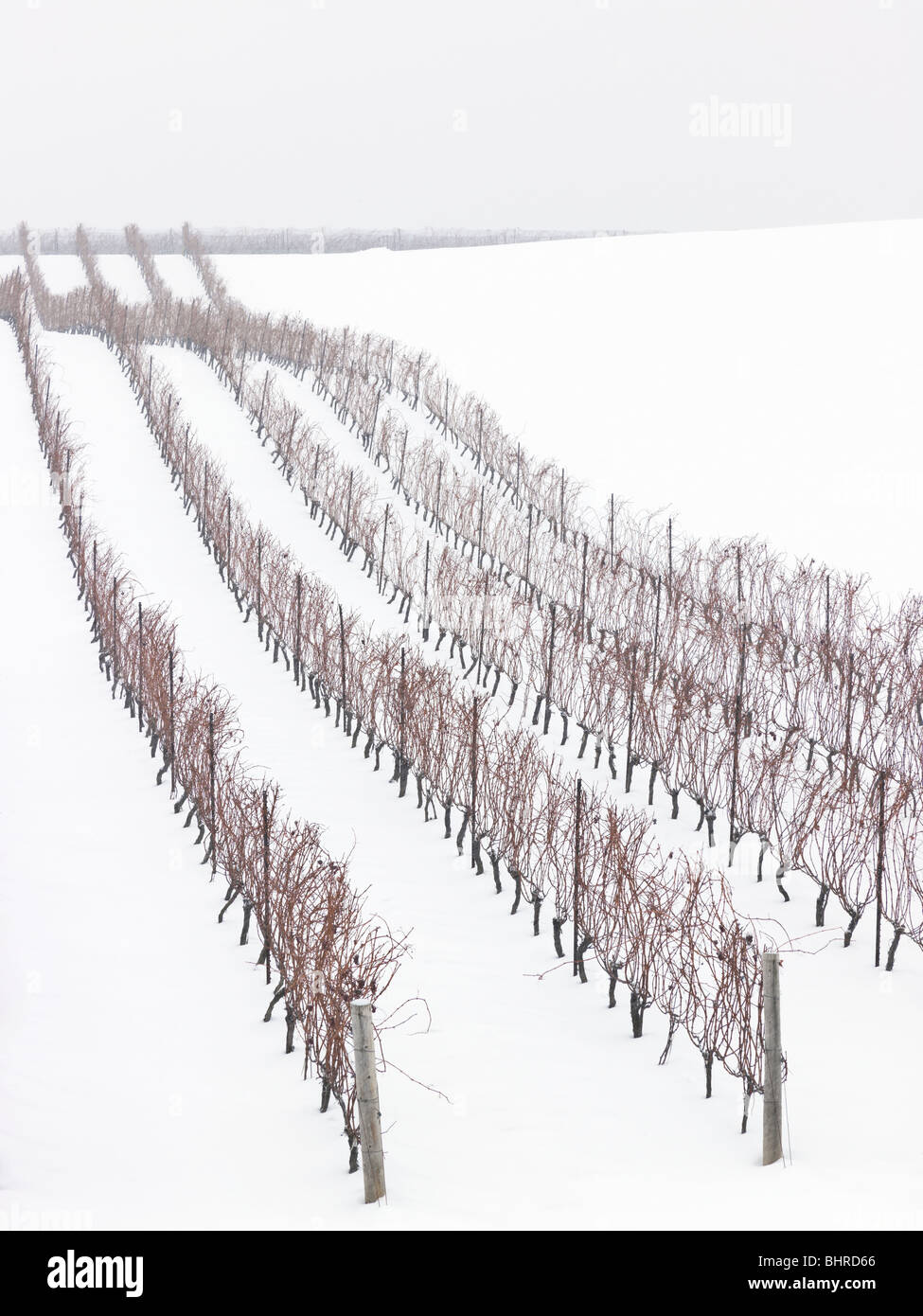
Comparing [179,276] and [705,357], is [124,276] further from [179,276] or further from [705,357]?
[705,357]

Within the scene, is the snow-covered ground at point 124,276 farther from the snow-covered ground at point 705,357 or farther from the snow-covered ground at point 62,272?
the snow-covered ground at point 705,357

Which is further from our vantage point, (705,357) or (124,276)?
(124,276)

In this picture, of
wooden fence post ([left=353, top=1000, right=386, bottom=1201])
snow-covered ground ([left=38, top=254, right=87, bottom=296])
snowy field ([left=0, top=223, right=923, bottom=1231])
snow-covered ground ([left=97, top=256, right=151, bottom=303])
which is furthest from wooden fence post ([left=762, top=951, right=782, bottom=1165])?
snow-covered ground ([left=38, top=254, right=87, bottom=296])

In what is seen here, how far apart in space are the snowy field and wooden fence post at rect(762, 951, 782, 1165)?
175 millimetres

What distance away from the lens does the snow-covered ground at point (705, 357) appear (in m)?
34.1

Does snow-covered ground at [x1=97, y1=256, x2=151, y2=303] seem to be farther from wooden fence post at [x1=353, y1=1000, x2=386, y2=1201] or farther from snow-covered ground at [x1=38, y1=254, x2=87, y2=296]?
wooden fence post at [x1=353, y1=1000, x2=386, y2=1201]

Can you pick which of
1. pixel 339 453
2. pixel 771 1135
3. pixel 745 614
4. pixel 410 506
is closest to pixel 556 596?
pixel 745 614

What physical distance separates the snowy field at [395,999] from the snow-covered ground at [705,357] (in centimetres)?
30

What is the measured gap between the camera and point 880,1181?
8.15 metres

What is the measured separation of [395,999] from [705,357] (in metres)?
37.8

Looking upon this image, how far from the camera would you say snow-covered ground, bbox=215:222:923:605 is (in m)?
34.1

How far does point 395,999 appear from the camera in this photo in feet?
40.5

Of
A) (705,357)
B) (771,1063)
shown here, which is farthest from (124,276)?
(771,1063)
